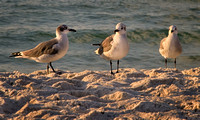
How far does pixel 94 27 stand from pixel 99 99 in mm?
9644

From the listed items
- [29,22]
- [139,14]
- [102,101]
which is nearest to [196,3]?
[139,14]

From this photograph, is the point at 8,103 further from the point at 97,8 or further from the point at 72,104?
the point at 97,8

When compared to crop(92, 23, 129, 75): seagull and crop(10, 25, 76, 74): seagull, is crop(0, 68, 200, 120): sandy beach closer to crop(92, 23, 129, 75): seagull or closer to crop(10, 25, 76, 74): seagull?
crop(92, 23, 129, 75): seagull

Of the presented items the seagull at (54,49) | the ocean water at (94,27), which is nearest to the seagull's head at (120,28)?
the seagull at (54,49)

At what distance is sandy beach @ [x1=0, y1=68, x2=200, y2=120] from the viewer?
186 inches

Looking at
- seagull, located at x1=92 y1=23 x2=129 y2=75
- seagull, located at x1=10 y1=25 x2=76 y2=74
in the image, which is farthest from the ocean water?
seagull, located at x1=92 y1=23 x2=129 y2=75

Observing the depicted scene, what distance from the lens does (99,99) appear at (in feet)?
17.5

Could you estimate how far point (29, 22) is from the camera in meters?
15.0

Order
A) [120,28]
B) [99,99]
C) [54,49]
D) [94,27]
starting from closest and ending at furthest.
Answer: [99,99] < [120,28] < [54,49] < [94,27]

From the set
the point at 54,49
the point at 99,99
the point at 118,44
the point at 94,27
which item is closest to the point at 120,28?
the point at 118,44

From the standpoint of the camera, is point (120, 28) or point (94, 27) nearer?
point (120, 28)

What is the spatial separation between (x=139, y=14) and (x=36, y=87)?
12.1m

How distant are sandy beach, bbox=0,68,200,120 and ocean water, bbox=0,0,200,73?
431cm

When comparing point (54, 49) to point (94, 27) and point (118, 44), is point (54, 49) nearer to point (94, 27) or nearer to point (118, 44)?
point (118, 44)
